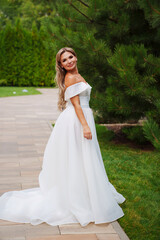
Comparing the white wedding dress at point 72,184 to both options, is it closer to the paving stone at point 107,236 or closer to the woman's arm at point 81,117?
the woman's arm at point 81,117

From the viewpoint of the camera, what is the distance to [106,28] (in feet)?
20.1

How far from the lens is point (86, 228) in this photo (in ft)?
10.4

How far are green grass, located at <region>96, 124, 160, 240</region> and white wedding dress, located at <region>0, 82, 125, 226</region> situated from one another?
0.27 metres

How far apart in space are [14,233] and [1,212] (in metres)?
0.47

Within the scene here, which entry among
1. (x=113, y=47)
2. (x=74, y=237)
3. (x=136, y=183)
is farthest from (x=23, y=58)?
(x=74, y=237)

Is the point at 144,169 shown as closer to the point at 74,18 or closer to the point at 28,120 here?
the point at 74,18

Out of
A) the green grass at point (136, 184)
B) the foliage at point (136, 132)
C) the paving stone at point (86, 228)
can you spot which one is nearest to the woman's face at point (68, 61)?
the paving stone at point (86, 228)

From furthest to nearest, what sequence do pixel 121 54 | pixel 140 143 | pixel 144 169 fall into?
1. pixel 140 143
2. pixel 144 169
3. pixel 121 54

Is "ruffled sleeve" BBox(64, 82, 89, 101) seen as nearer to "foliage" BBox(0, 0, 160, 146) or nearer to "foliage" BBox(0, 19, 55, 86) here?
"foliage" BBox(0, 0, 160, 146)

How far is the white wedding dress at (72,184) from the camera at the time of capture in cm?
333

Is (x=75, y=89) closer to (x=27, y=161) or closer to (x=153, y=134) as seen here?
(x=153, y=134)

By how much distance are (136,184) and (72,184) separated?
150 cm

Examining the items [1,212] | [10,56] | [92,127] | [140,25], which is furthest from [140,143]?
[10,56]

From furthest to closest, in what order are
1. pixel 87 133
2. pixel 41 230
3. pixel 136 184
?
pixel 136 184
pixel 87 133
pixel 41 230
